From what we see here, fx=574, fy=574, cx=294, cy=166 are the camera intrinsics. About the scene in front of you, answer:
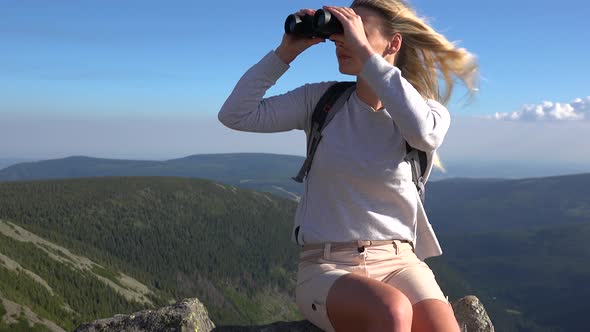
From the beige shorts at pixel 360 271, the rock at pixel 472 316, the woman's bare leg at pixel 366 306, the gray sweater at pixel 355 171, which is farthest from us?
the rock at pixel 472 316

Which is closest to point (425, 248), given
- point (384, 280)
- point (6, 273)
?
point (384, 280)

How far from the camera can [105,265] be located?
199 meters

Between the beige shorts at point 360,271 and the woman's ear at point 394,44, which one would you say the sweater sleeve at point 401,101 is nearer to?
the woman's ear at point 394,44

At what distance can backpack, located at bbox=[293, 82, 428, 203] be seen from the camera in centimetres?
603

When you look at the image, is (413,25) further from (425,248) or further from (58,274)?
(58,274)

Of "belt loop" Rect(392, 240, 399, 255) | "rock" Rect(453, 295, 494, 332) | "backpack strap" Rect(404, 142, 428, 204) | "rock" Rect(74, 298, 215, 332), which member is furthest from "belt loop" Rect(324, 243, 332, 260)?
"rock" Rect(453, 295, 494, 332)

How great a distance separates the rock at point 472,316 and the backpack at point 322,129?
2511 millimetres

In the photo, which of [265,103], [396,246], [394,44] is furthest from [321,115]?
[396,246]

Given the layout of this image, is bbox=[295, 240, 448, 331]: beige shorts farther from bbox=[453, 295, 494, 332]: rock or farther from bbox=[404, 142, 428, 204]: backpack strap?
bbox=[453, 295, 494, 332]: rock

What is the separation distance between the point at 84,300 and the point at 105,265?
4090 centimetres

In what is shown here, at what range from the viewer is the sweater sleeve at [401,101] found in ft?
17.1

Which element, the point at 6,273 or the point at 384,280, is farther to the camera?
the point at 6,273

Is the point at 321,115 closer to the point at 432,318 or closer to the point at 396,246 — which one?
the point at 396,246

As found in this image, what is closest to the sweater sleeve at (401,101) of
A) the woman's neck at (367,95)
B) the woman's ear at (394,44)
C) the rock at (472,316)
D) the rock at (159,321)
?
the woman's neck at (367,95)
